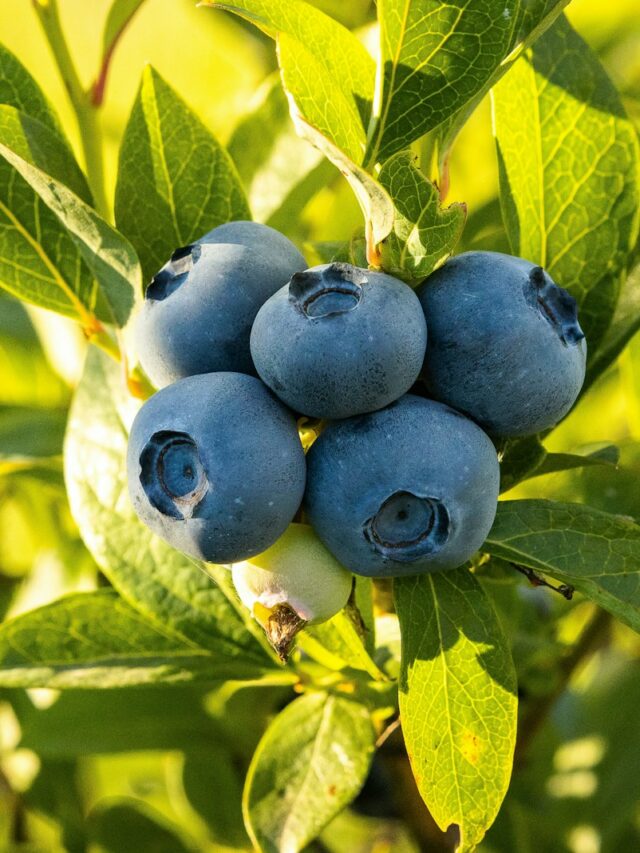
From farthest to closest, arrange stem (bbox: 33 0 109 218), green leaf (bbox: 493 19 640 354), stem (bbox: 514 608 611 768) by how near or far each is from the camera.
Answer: stem (bbox: 514 608 611 768)
stem (bbox: 33 0 109 218)
green leaf (bbox: 493 19 640 354)

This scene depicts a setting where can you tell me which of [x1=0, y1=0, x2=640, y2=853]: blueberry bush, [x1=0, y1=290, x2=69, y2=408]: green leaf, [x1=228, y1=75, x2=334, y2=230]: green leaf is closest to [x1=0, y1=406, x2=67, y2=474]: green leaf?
[x1=0, y1=0, x2=640, y2=853]: blueberry bush

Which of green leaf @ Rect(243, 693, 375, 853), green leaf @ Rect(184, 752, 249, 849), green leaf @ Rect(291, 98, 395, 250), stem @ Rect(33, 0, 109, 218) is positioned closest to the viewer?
A: green leaf @ Rect(291, 98, 395, 250)

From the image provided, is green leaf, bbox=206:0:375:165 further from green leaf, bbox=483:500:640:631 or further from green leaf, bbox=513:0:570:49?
green leaf, bbox=483:500:640:631

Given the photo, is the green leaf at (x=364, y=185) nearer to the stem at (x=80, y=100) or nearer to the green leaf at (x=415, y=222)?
the green leaf at (x=415, y=222)

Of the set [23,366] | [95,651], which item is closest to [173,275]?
[95,651]

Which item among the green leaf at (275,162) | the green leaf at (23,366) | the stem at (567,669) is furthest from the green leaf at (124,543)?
the green leaf at (23,366)

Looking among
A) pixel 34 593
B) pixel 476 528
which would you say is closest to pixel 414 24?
pixel 476 528

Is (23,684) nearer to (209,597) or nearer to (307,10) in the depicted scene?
(209,597)

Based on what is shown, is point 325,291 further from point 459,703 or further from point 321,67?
point 459,703
